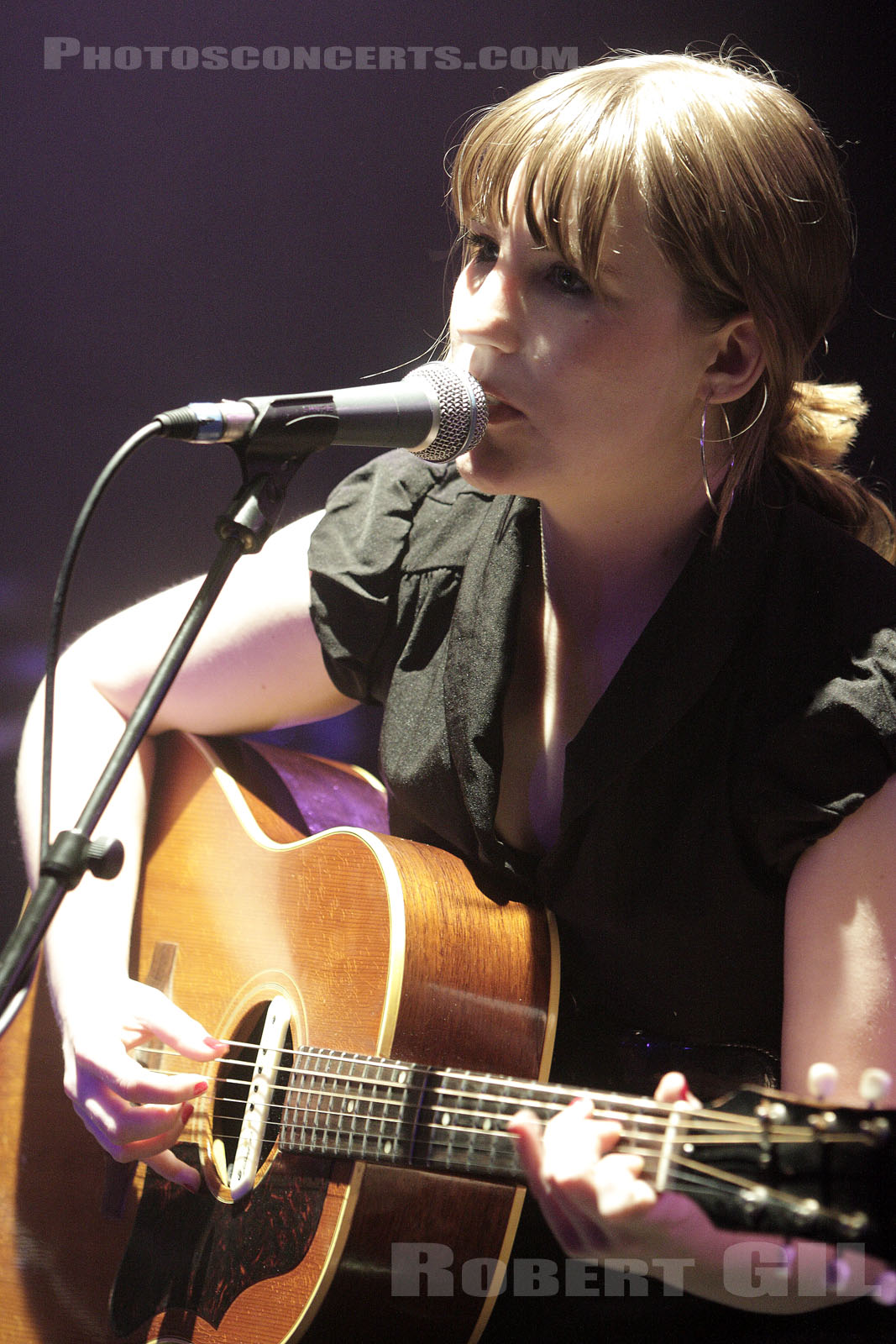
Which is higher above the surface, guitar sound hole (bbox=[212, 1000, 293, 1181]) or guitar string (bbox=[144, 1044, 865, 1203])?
guitar string (bbox=[144, 1044, 865, 1203])

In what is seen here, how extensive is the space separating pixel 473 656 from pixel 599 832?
0.86 feet

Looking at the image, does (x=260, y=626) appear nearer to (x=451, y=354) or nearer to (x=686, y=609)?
(x=451, y=354)

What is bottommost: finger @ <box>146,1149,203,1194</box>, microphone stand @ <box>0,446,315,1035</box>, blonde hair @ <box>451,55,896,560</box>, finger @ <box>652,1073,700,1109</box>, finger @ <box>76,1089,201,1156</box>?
finger @ <box>146,1149,203,1194</box>

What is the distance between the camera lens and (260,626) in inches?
59.2

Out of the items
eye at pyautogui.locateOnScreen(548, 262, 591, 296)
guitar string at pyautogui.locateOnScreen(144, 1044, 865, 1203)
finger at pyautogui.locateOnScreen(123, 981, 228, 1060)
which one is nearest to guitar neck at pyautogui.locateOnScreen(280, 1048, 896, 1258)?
guitar string at pyautogui.locateOnScreen(144, 1044, 865, 1203)

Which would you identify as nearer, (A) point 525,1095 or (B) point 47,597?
(A) point 525,1095

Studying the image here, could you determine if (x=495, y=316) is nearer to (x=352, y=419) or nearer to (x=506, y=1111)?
(x=352, y=419)

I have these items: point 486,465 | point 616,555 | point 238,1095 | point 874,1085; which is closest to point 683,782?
point 616,555

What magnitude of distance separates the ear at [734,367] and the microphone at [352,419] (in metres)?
0.32

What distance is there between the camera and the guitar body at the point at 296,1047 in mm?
1145

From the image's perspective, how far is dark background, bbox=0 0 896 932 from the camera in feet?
5.86

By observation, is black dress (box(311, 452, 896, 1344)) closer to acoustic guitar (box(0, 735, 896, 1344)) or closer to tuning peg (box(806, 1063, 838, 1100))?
acoustic guitar (box(0, 735, 896, 1344))

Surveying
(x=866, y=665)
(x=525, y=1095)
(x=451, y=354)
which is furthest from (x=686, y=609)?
(x=525, y=1095)

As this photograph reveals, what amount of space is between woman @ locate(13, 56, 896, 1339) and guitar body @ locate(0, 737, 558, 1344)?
0.26 feet
